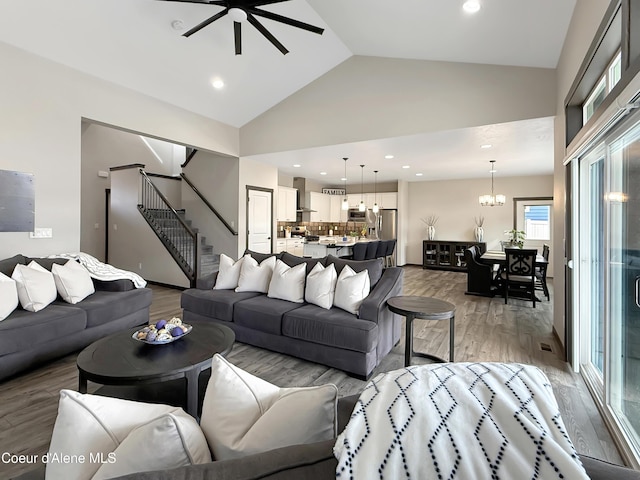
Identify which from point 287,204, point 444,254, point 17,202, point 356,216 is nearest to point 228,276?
point 17,202

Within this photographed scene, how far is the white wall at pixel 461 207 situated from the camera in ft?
28.8

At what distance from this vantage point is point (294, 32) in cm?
459

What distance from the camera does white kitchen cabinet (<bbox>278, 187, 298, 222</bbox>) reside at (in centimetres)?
898

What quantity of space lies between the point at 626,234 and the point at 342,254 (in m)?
6.02

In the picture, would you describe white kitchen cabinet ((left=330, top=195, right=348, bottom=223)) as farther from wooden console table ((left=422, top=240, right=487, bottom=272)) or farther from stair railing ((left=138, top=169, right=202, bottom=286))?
stair railing ((left=138, top=169, right=202, bottom=286))

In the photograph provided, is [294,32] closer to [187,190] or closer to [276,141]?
[276,141]

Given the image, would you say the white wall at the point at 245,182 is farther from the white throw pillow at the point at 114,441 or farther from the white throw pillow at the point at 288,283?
the white throw pillow at the point at 114,441

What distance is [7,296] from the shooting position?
9.41 ft

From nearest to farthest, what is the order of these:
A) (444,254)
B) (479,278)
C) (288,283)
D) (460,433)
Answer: (460,433) < (288,283) < (479,278) < (444,254)

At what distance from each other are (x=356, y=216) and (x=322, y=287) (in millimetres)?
7933

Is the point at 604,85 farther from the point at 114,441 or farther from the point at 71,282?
the point at 71,282

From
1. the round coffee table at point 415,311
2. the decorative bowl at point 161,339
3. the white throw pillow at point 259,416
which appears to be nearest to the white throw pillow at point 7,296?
the decorative bowl at point 161,339

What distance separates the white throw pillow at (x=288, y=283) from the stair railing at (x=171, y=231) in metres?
2.95

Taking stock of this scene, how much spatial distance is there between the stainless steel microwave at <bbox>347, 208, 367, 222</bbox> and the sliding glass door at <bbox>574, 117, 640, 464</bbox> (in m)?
8.12
